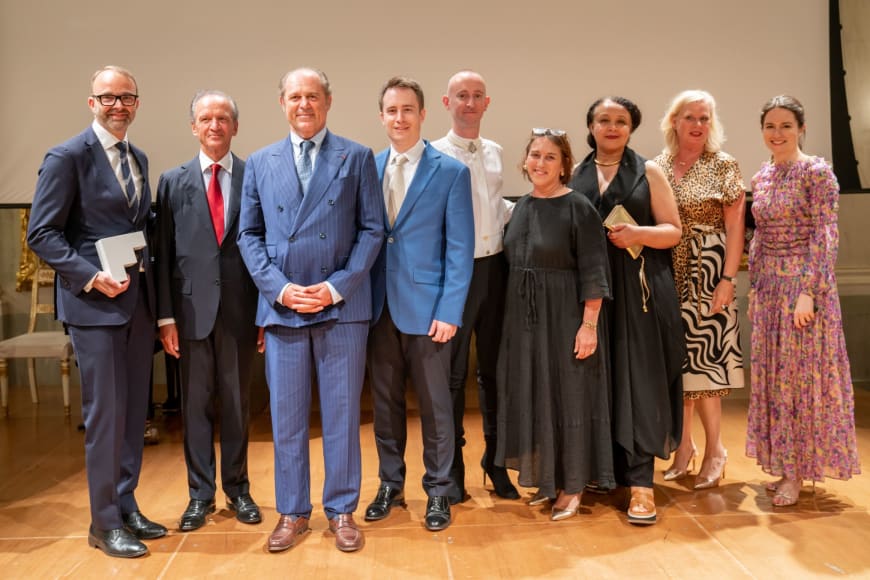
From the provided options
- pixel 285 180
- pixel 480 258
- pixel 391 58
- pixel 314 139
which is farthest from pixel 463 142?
pixel 391 58

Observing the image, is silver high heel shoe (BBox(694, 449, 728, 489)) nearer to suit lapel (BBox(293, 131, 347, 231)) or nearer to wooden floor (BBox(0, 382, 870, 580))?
wooden floor (BBox(0, 382, 870, 580))

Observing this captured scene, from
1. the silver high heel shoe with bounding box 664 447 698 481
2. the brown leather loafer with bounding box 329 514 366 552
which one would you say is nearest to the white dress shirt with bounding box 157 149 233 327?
the brown leather loafer with bounding box 329 514 366 552

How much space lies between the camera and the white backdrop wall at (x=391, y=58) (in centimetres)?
514

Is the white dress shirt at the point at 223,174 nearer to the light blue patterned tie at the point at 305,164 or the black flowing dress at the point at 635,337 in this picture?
the light blue patterned tie at the point at 305,164

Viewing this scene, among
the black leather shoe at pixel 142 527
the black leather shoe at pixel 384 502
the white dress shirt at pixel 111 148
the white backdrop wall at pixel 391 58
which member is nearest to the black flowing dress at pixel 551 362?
the black leather shoe at pixel 384 502

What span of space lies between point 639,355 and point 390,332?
96 centimetres

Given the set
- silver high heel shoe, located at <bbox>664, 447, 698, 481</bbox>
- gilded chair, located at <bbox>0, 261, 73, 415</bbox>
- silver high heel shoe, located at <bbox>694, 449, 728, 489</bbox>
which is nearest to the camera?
silver high heel shoe, located at <bbox>694, 449, 728, 489</bbox>

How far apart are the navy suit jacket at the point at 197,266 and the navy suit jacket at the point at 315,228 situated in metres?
0.17

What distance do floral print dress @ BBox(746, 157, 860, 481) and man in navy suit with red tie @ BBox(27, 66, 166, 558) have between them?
8.03ft

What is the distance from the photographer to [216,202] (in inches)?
122

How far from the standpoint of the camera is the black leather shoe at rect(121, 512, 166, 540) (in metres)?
3.00

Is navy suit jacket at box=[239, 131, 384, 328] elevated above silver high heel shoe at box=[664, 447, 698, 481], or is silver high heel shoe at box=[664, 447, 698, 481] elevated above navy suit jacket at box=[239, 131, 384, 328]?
navy suit jacket at box=[239, 131, 384, 328]

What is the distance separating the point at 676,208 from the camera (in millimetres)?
3174

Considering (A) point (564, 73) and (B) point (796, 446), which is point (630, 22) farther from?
(B) point (796, 446)
